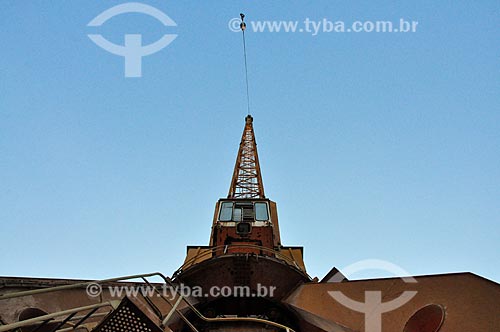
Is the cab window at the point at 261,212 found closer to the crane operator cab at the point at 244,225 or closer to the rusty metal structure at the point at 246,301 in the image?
the crane operator cab at the point at 244,225

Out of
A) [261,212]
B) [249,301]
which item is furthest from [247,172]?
[249,301]

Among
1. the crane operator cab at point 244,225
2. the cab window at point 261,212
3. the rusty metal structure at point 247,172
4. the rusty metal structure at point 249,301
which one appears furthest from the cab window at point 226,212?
the rusty metal structure at point 247,172

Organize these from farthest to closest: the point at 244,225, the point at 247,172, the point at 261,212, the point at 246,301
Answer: the point at 247,172 < the point at 261,212 < the point at 244,225 < the point at 246,301

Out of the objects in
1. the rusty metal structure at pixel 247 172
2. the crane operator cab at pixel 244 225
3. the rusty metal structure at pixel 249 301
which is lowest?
the rusty metal structure at pixel 249 301

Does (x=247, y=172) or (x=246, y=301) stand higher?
(x=247, y=172)

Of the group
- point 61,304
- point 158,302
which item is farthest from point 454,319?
point 61,304

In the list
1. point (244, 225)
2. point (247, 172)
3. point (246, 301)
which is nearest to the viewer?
point (246, 301)

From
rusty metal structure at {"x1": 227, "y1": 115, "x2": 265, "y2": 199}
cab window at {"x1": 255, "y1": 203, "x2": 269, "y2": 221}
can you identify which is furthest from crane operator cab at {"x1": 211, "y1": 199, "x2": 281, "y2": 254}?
rusty metal structure at {"x1": 227, "y1": 115, "x2": 265, "y2": 199}

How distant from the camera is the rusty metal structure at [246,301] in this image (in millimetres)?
7176

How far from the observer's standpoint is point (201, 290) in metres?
12.4

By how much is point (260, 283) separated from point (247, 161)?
80.1 ft

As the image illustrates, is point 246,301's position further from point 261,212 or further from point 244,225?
point 261,212

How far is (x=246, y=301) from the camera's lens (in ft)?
41.6

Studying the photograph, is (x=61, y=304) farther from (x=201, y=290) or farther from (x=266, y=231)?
(x=266, y=231)
